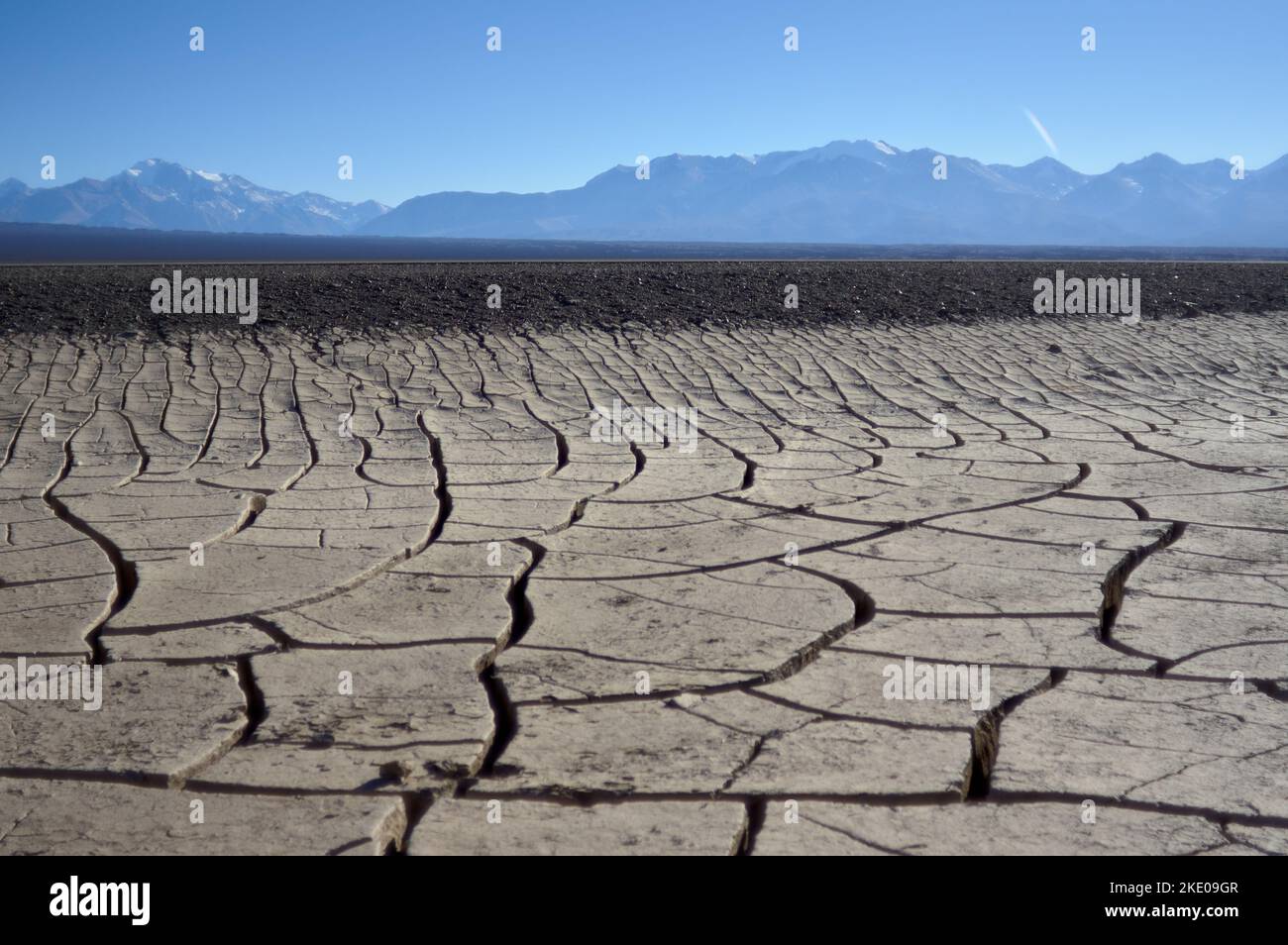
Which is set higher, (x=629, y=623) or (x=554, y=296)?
(x=554, y=296)

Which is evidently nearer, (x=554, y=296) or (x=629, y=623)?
(x=629, y=623)

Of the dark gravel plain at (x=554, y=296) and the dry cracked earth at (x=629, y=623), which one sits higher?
the dark gravel plain at (x=554, y=296)

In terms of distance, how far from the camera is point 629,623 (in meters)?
3.41

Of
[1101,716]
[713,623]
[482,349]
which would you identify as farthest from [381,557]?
[482,349]

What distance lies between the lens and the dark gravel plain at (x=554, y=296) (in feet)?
28.9

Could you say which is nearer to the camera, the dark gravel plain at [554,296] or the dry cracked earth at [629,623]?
the dry cracked earth at [629,623]

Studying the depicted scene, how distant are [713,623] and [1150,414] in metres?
4.77

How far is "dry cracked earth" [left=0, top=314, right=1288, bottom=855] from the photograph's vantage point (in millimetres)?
2334

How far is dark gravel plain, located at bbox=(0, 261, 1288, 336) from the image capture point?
28.9 feet

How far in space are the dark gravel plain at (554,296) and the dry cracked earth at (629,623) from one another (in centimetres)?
197

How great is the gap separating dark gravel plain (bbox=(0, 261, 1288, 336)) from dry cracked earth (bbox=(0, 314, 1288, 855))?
1.97 m

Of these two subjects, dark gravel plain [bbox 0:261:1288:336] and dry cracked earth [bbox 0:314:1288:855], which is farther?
dark gravel plain [bbox 0:261:1288:336]

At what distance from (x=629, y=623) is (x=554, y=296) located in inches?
275

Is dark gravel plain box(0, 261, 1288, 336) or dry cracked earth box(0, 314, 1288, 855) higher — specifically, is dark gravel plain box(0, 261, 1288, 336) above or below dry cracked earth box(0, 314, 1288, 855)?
above
